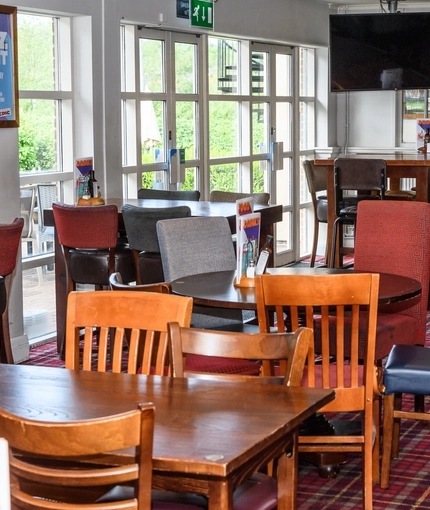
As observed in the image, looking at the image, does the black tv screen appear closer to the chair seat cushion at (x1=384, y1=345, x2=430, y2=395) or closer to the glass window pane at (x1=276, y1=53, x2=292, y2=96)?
the glass window pane at (x1=276, y1=53, x2=292, y2=96)

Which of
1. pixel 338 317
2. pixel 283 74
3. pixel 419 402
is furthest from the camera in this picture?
pixel 283 74

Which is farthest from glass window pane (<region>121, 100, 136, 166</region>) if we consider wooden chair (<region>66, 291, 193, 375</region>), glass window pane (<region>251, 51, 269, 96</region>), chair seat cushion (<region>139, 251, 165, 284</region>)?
wooden chair (<region>66, 291, 193, 375</region>)

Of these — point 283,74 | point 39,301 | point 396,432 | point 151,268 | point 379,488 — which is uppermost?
point 283,74

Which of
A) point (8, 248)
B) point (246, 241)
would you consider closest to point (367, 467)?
point (246, 241)

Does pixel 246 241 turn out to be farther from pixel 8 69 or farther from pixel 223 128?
pixel 223 128

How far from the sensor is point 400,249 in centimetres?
438

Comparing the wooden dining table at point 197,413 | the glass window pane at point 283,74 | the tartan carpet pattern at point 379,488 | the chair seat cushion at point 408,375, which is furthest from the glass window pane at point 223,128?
the wooden dining table at point 197,413

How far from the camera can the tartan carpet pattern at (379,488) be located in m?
3.34

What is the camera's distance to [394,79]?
888cm

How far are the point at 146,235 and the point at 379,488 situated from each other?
2107mm

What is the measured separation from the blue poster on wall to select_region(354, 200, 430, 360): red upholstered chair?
2.14 m

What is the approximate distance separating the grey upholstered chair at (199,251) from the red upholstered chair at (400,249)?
2.12 ft

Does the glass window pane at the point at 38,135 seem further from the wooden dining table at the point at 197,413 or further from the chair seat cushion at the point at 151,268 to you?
the wooden dining table at the point at 197,413

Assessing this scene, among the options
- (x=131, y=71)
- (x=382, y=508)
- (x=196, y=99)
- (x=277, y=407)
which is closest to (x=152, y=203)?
(x=131, y=71)
